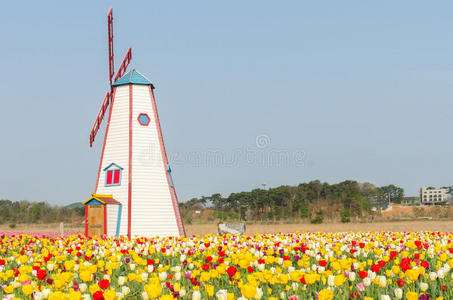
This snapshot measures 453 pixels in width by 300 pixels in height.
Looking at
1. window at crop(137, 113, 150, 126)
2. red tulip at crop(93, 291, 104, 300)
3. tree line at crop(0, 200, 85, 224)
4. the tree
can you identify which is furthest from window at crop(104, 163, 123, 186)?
the tree

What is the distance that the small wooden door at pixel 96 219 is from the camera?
76.8 feet

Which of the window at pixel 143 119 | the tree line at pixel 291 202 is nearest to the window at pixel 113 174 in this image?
the window at pixel 143 119

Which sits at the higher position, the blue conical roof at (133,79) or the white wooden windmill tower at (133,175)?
the blue conical roof at (133,79)

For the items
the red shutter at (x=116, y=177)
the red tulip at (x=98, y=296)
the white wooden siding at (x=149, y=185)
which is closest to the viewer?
the red tulip at (x=98, y=296)

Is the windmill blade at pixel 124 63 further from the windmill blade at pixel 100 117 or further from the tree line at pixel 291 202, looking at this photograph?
the tree line at pixel 291 202

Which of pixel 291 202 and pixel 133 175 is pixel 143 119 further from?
pixel 291 202

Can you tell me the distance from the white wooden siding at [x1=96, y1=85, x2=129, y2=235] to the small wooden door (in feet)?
1.22

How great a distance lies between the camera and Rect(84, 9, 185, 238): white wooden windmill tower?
23062 millimetres

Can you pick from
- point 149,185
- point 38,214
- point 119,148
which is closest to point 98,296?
point 149,185

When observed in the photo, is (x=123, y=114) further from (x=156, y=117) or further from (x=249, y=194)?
(x=249, y=194)

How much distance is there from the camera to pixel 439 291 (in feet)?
19.0

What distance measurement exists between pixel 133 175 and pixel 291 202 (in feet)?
144

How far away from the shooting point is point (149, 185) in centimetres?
2331

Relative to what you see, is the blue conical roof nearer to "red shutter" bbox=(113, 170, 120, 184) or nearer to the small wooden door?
"red shutter" bbox=(113, 170, 120, 184)
